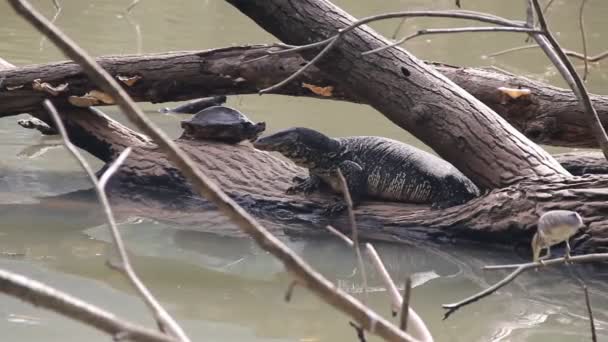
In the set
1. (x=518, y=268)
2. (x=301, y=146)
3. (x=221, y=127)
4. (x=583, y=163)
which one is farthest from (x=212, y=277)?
(x=583, y=163)

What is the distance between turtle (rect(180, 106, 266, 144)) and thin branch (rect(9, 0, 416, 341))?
13.9ft

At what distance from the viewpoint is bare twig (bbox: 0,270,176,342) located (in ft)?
2.98

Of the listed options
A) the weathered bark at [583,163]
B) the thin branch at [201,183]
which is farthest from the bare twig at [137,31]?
the thin branch at [201,183]

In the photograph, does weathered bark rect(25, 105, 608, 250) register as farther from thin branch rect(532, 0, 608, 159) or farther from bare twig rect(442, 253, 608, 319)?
bare twig rect(442, 253, 608, 319)

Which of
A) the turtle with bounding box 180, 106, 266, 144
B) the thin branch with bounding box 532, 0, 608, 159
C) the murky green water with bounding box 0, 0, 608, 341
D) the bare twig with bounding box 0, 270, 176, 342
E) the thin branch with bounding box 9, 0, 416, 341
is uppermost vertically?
the thin branch with bounding box 532, 0, 608, 159

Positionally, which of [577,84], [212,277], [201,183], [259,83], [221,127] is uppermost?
[577,84]

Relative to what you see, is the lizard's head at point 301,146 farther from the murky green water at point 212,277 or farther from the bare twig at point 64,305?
the bare twig at point 64,305

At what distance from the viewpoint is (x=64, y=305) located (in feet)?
3.01

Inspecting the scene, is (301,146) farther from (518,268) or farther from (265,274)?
(518,268)

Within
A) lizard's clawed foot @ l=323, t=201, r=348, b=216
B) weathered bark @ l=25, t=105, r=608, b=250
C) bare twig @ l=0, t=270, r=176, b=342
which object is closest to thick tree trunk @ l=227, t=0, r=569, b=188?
weathered bark @ l=25, t=105, r=608, b=250

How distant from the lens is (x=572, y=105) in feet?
16.0

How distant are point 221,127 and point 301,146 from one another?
2.06 feet

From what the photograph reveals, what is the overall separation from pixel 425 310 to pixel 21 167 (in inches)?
115

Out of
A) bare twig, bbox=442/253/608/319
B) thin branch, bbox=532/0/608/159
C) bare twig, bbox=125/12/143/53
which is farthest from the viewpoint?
bare twig, bbox=125/12/143/53
